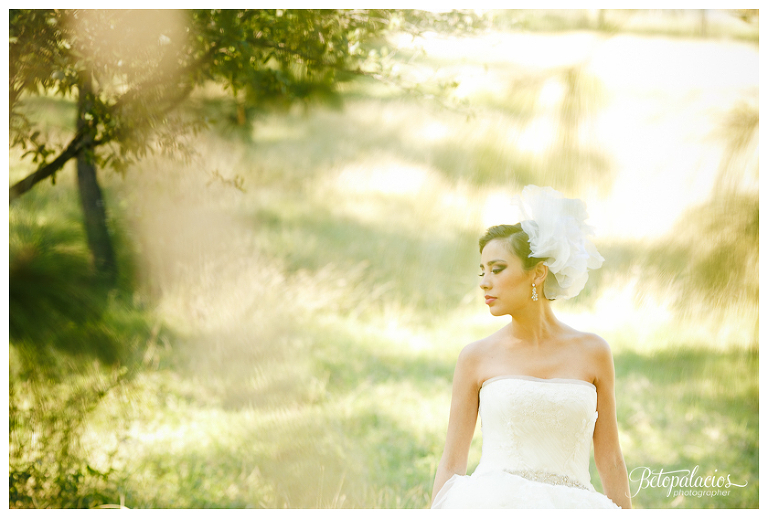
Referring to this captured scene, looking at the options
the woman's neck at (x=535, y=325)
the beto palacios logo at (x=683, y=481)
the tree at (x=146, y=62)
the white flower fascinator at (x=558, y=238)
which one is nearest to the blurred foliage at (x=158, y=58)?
the tree at (x=146, y=62)

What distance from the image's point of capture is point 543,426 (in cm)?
155

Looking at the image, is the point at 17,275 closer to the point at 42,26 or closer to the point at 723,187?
the point at 42,26

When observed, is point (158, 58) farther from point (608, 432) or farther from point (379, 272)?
point (608, 432)

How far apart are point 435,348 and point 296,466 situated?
0.80m

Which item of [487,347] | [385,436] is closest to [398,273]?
[385,436]

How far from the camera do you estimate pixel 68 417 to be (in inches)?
90.5

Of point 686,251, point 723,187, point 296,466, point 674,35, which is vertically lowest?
point 296,466

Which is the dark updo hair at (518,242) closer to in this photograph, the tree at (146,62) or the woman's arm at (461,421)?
the woman's arm at (461,421)

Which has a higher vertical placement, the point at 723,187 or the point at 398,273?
the point at 723,187

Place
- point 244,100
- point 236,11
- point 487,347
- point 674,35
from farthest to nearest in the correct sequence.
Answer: point 244,100
point 674,35
point 236,11
point 487,347

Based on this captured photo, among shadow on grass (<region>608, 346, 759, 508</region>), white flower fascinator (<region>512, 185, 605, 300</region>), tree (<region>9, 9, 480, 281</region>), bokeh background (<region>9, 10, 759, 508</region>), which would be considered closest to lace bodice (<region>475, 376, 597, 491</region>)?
white flower fascinator (<region>512, 185, 605, 300</region>)

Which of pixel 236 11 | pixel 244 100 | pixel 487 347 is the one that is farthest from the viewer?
pixel 244 100

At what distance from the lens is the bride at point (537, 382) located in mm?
1540

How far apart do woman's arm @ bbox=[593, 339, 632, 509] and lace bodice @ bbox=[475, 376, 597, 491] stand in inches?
1.4
